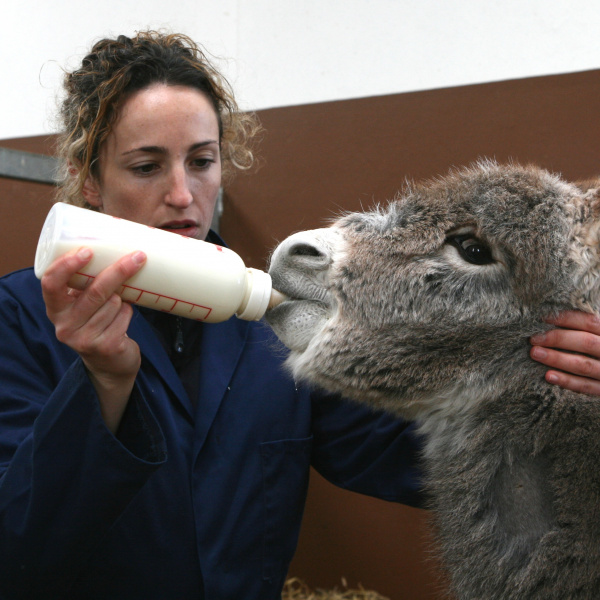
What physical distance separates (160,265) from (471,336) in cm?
81

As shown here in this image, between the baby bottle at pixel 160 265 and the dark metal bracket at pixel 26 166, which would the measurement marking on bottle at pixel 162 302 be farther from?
the dark metal bracket at pixel 26 166

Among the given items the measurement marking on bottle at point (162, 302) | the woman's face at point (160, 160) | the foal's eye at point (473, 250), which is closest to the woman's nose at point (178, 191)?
the woman's face at point (160, 160)

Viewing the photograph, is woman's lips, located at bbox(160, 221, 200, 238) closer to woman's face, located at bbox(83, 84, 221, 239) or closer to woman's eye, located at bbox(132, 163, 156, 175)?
woman's face, located at bbox(83, 84, 221, 239)

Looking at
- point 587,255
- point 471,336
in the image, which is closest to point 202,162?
point 471,336

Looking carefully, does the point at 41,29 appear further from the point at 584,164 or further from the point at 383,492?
the point at 383,492

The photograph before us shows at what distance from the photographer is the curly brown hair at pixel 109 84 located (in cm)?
226

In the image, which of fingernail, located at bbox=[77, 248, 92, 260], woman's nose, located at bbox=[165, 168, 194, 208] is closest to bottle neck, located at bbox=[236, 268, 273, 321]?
fingernail, located at bbox=[77, 248, 92, 260]

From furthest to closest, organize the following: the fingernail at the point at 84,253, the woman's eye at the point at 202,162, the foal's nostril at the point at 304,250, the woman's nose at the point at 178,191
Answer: the woman's eye at the point at 202,162 → the woman's nose at the point at 178,191 → the foal's nostril at the point at 304,250 → the fingernail at the point at 84,253

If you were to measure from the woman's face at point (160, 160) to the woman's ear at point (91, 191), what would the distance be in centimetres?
10

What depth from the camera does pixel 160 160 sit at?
2.23m

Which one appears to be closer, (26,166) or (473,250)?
(473,250)

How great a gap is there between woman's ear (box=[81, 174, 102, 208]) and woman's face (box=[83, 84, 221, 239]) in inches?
3.9

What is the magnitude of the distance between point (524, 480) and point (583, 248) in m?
0.60

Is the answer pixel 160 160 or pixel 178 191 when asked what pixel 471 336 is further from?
pixel 160 160
